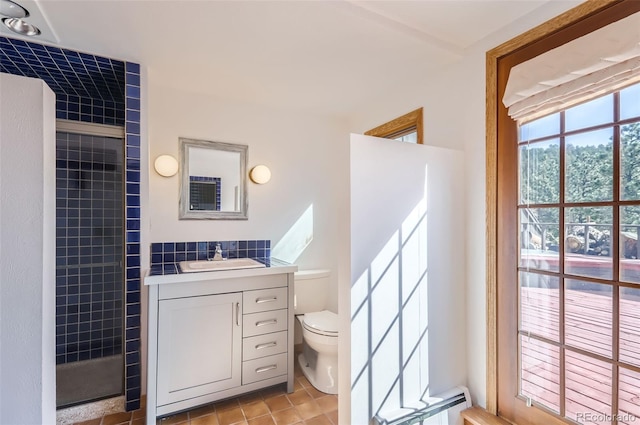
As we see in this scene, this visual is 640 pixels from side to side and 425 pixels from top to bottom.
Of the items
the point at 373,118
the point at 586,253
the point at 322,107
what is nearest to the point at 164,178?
the point at 322,107

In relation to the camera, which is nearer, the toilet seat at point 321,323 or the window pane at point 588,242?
the window pane at point 588,242

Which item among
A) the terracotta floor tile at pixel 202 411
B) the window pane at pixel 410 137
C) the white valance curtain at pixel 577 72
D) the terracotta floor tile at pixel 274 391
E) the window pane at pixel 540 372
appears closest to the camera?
the white valance curtain at pixel 577 72

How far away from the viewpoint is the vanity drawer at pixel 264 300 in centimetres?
203

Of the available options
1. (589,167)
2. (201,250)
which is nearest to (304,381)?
(201,250)

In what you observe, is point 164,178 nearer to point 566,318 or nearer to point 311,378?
point 311,378

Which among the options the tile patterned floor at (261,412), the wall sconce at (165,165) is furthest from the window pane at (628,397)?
the wall sconce at (165,165)

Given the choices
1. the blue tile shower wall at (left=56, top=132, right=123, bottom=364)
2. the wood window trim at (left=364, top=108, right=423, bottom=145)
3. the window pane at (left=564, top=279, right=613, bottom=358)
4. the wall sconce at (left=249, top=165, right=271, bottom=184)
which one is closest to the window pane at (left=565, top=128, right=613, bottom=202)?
the window pane at (left=564, top=279, right=613, bottom=358)

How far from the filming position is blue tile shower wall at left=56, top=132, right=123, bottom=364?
235cm

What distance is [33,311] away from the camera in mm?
1242

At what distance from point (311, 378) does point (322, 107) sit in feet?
7.72

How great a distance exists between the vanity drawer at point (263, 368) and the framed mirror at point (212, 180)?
3.85 feet

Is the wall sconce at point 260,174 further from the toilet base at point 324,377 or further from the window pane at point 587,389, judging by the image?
the window pane at point 587,389

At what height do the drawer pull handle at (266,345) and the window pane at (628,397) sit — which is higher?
the window pane at (628,397)

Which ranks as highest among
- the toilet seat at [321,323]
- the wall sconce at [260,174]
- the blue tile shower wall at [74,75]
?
the blue tile shower wall at [74,75]
